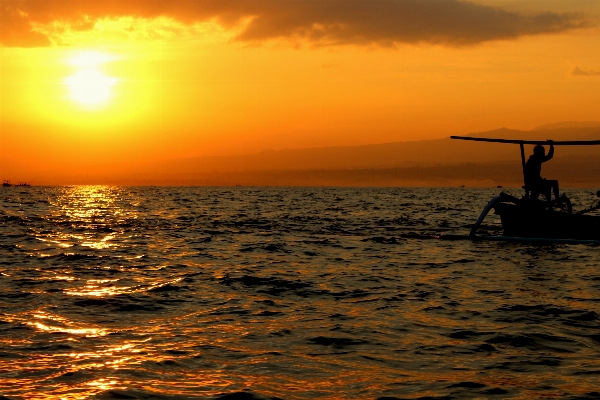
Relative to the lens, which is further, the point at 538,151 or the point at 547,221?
the point at 547,221

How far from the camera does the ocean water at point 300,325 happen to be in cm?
949

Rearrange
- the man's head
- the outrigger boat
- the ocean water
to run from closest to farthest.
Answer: the ocean water, the man's head, the outrigger boat

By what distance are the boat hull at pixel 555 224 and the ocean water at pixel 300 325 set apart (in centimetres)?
287

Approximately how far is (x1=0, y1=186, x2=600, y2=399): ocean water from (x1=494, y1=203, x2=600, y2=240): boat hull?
2.87 m

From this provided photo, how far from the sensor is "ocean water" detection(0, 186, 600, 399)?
9492mm

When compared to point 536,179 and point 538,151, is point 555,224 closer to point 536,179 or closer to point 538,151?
point 536,179

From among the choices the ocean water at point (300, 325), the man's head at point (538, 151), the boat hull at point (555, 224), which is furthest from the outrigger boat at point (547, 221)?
the ocean water at point (300, 325)

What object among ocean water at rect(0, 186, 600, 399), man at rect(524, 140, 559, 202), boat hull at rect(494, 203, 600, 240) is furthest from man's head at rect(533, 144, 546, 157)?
ocean water at rect(0, 186, 600, 399)

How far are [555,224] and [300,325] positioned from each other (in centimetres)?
1851

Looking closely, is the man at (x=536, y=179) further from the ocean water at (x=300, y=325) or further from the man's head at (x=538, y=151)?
the ocean water at (x=300, y=325)

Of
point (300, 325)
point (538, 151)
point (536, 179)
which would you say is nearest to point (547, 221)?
point (536, 179)

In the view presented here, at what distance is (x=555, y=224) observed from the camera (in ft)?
93.9

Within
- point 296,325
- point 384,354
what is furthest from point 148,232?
point 384,354

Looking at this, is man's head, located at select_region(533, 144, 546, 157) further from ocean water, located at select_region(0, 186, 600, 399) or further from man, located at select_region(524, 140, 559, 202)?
ocean water, located at select_region(0, 186, 600, 399)
